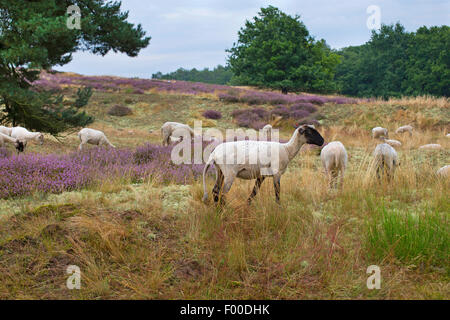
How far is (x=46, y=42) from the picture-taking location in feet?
28.8

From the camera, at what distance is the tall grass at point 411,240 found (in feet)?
11.7

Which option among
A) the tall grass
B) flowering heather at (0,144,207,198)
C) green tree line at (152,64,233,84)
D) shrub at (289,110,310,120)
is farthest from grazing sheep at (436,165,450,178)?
green tree line at (152,64,233,84)

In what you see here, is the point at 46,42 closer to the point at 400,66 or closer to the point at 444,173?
the point at 444,173

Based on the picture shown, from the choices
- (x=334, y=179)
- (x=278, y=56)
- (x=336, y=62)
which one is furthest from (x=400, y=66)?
(x=334, y=179)

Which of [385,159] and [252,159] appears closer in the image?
[252,159]

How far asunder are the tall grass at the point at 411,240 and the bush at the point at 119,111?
63.7ft

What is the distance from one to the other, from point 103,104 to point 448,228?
22.3 m

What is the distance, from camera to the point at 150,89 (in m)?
28.2

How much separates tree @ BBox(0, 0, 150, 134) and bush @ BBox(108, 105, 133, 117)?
9286 mm

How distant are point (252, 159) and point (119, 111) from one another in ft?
60.5

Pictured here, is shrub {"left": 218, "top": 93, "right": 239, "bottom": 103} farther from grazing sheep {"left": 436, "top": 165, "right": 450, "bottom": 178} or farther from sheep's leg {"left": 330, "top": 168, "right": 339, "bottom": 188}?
grazing sheep {"left": 436, "top": 165, "right": 450, "bottom": 178}

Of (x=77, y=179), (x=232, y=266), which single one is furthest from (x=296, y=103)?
(x=232, y=266)

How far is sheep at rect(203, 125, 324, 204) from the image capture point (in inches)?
177

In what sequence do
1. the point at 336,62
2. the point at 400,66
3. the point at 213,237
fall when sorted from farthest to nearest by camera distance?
the point at 400,66
the point at 336,62
the point at 213,237
